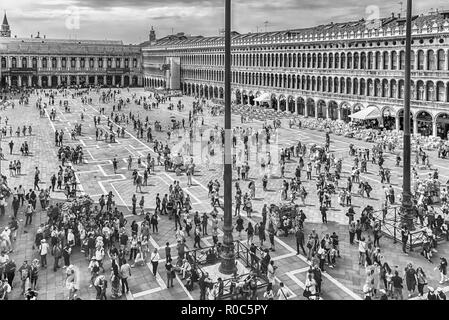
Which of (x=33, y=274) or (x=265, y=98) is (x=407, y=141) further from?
(x=265, y=98)

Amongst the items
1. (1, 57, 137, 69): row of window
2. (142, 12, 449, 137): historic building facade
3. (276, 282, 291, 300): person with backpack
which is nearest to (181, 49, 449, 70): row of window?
(142, 12, 449, 137): historic building facade

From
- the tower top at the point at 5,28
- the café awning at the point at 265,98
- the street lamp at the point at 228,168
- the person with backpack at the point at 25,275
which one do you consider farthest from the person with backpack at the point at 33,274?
the tower top at the point at 5,28

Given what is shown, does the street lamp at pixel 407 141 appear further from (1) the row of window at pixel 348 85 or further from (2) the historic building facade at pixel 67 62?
(2) the historic building facade at pixel 67 62

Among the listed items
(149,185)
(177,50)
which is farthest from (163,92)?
(149,185)

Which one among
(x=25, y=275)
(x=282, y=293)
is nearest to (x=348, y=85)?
(x=282, y=293)
